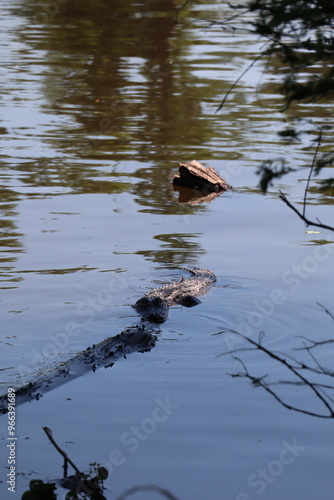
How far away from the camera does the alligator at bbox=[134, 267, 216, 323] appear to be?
25.5 feet

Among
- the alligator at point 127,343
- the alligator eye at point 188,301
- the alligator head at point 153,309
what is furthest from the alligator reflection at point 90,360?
the alligator eye at point 188,301

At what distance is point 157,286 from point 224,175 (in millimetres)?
4808

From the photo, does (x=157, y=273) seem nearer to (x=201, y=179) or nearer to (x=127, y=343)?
(x=127, y=343)

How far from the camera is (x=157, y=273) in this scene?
9117 mm

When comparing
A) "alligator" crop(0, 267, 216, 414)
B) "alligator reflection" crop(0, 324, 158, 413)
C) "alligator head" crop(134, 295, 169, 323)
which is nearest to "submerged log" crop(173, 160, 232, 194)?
"alligator" crop(0, 267, 216, 414)

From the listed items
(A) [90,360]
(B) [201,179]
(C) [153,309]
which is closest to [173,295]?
(C) [153,309]

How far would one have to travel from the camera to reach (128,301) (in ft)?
27.3

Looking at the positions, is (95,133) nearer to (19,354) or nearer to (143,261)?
(143,261)

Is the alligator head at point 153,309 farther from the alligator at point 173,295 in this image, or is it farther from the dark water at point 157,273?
the dark water at point 157,273

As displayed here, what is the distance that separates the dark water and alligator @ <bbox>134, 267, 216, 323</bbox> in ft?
0.46

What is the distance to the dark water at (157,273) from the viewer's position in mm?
5602

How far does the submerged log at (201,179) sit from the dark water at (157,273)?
26 centimetres

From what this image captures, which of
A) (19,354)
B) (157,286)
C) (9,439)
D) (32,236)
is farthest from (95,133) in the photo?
(9,439)

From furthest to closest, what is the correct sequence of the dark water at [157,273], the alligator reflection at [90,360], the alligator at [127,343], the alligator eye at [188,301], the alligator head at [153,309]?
the alligator eye at [188,301], the alligator head at [153,309], the alligator at [127,343], the alligator reflection at [90,360], the dark water at [157,273]
